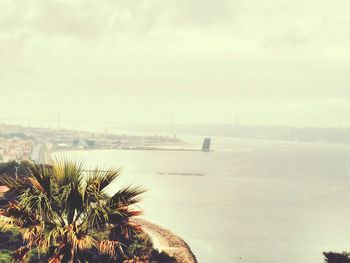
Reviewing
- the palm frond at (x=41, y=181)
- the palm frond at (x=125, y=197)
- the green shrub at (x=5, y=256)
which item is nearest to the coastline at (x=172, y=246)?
the green shrub at (x=5, y=256)

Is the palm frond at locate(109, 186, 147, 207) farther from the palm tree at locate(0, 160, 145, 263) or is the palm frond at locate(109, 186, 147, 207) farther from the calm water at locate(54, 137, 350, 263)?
the calm water at locate(54, 137, 350, 263)

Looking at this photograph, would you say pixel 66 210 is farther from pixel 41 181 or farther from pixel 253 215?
pixel 253 215

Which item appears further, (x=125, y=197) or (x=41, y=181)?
(x=125, y=197)

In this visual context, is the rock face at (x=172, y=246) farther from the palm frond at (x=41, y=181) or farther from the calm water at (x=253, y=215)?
the palm frond at (x=41, y=181)

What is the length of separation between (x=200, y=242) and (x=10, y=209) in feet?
181

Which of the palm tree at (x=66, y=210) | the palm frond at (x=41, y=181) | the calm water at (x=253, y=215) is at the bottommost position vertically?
the calm water at (x=253, y=215)

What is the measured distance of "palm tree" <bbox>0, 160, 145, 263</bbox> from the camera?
8430 millimetres

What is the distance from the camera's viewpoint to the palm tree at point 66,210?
8430mm

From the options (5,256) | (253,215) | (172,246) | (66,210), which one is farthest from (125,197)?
(253,215)

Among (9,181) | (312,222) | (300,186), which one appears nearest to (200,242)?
(312,222)

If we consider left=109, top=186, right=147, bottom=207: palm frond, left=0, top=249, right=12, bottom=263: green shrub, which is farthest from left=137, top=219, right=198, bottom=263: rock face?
left=109, top=186, right=147, bottom=207: palm frond

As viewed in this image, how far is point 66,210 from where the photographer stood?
29.1 ft

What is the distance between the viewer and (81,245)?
8266 mm

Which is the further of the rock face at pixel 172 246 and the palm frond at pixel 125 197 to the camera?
the rock face at pixel 172 246
